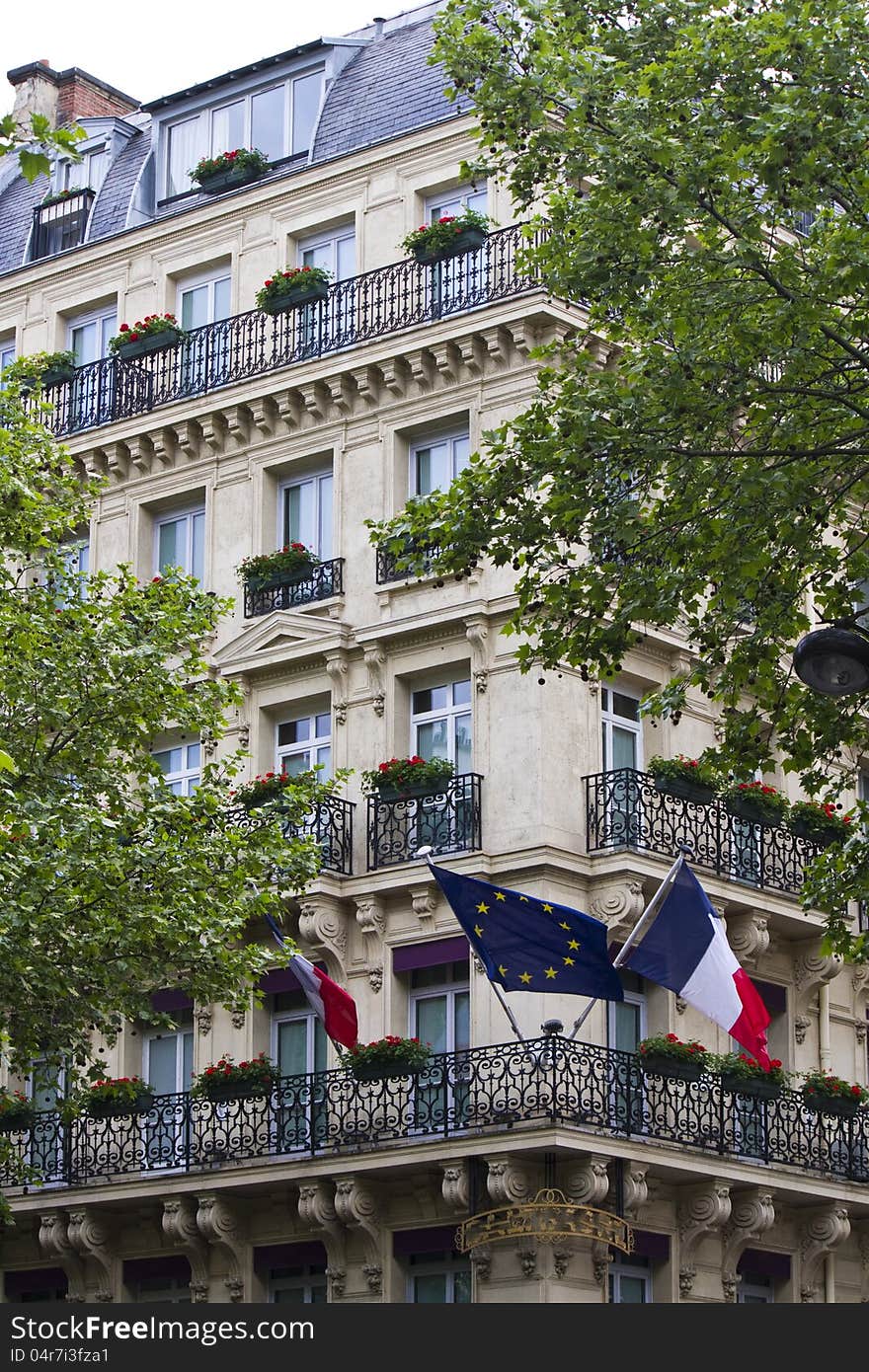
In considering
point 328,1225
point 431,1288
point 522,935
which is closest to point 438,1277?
point 431,1288

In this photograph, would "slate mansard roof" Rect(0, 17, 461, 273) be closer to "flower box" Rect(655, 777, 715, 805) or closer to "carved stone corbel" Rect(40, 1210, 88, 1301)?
"flower box" Rect(655, 777, 715, 805)

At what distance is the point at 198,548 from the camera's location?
35281 millimetres

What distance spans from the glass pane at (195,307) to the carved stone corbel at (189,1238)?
43.9 ft

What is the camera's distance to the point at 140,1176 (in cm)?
3138

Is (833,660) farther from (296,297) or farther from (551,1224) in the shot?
(296,297)

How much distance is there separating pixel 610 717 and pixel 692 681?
10401mm

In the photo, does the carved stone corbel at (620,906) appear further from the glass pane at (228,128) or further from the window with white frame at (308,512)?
the glass pane at (228,128)

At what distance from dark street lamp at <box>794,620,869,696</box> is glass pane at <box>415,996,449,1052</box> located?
1475cm

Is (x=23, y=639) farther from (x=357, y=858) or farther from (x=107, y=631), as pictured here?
(x=357, y=858)

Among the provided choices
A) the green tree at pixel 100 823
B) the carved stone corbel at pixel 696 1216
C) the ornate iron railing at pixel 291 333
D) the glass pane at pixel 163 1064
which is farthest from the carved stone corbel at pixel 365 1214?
the ornate iron railing at pixel 291 333

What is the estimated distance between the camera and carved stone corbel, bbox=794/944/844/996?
32.4m

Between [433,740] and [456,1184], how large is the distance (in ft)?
20.0

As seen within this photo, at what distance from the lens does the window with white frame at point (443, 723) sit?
102 feet

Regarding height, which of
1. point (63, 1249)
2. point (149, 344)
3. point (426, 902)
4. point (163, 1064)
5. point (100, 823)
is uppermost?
point (149, 344)
